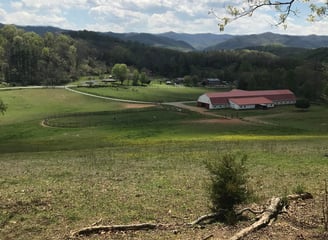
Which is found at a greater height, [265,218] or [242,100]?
[265,218]

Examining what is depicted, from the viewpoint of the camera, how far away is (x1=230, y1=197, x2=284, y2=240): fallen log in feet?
32.9

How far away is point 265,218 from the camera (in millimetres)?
11188

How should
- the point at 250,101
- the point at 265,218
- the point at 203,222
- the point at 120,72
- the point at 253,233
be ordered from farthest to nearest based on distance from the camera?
the point at 120,72, the point at 250,101, the point at 203,222, the point at 265,218, the point at 253,233

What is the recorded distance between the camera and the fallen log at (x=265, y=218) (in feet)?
32.9

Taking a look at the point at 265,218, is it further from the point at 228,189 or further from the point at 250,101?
the point at 250,101

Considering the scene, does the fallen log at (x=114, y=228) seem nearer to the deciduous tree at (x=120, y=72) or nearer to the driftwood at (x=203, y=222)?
the driftwood at (x=203, y=222)

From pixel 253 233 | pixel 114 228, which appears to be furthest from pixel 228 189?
pixel 114 228

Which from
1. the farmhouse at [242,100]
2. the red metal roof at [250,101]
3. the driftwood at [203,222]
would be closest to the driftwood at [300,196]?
the driftwood at [203,222]

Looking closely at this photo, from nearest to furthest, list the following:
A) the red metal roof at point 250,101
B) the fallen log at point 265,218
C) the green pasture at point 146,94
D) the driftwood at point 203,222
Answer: the fallen log at point 265,218 → the driftwood at point 203,222 → the red metal roof at point 250,101 → the green pasture at point 146,94

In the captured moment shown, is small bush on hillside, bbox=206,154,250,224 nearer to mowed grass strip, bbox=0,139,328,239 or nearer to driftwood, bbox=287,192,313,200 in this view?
mowed grass strip, bbox=0,139,328,239

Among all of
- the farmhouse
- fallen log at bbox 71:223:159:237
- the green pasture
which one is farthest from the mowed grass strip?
the green pasture

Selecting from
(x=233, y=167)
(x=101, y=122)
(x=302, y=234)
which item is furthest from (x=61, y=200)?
(x=101, y=122)

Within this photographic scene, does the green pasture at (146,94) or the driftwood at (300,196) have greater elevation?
the driftwood at (300,196)

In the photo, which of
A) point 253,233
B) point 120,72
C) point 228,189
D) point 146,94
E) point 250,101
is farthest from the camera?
point 120,72
